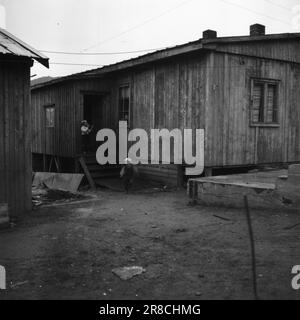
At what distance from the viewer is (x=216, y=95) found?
12102mm

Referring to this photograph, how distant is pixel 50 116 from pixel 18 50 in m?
9.42

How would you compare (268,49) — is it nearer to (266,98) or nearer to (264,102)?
(266,98)

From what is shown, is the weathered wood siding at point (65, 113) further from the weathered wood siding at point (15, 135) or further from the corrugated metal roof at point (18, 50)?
the weathered wood siding at point (15, 135)

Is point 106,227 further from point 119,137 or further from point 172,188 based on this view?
point 119,137

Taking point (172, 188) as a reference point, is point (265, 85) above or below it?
above

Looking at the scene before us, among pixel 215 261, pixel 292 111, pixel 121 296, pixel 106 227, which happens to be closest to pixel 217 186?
pixel 106 227

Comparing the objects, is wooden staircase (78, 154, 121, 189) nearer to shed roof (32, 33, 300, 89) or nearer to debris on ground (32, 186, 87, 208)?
debris on ground (32, 186, 87, 208)

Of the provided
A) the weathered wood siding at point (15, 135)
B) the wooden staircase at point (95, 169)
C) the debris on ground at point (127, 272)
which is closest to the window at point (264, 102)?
the wooden staircase at point (95, 169)

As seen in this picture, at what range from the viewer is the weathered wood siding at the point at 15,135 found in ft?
30.7

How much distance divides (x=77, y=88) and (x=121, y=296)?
12218 mm

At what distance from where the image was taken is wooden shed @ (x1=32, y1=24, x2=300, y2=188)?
1213 cm

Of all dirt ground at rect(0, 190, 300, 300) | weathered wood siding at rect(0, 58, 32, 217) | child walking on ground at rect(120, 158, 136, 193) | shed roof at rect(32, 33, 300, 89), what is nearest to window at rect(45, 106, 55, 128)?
shed roof at rect(32, 33, 300, 89)

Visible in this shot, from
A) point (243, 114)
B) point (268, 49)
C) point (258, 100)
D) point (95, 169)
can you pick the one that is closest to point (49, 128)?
point (95, 169)

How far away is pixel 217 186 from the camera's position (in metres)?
9.27
